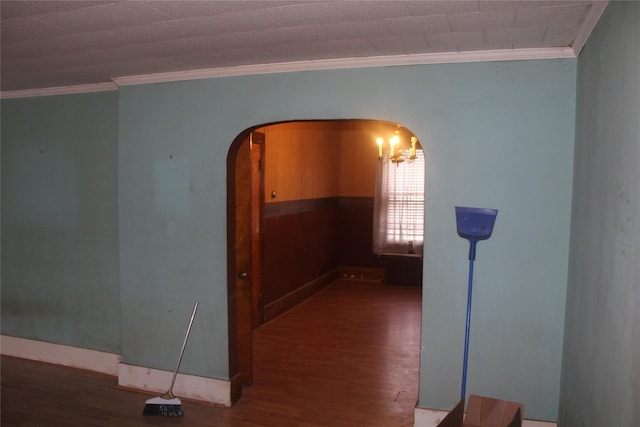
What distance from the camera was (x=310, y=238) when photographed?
26.1ft

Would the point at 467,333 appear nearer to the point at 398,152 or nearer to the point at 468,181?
the point at 468,181

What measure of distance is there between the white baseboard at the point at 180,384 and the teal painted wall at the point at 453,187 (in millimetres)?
91

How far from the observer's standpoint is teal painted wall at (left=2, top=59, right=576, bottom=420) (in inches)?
127

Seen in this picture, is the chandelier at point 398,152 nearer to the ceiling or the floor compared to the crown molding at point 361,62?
nearer to the floor

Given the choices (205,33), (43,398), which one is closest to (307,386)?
(43,398)

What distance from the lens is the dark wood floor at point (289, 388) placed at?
3799mm

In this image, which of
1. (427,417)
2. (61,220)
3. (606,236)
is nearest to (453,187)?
(606,236)

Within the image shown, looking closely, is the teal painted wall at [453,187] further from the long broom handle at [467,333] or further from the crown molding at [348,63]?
the long broom handle at [467,333]

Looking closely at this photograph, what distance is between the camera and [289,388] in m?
4.37

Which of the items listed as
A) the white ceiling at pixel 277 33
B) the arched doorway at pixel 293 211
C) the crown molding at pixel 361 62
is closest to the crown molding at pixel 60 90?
the crown molding at pixel 361 62

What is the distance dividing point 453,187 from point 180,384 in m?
2.80

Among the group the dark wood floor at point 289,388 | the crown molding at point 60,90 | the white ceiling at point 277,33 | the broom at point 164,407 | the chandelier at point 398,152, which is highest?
the white ceiling at point 277,33

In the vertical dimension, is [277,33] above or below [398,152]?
above

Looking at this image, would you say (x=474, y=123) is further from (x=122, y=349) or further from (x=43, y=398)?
(x=43, y=398)
